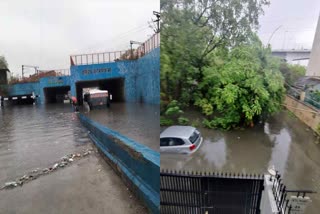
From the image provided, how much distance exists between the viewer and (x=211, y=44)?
1248mm

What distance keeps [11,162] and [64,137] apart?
148 centimetres

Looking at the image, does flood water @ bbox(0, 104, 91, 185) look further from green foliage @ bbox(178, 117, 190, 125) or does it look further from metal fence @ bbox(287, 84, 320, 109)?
metal fence @ bbox(287, 84, 320, 109)

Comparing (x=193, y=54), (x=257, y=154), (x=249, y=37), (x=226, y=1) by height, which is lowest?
(x=257, y=154)

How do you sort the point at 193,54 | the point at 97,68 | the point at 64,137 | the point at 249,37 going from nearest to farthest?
1. the point at 193,54
2. the point at 249,37
3. the point at 64,137
4. the point at 97,68

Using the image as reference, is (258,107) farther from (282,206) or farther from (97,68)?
(97,68)

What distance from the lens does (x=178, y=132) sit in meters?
1.15

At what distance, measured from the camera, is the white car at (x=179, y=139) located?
108cm

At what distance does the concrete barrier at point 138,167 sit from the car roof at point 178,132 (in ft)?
1.29

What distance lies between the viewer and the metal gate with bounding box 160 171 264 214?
1.63 meters

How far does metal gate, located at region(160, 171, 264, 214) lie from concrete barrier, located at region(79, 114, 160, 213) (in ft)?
0.34

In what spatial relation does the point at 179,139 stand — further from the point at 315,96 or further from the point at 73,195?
the point at 73,195

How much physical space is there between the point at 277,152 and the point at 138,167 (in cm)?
122

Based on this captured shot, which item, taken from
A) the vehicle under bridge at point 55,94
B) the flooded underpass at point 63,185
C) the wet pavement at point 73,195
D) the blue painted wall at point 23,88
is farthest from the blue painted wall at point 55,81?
the wet pavement at point 73,195

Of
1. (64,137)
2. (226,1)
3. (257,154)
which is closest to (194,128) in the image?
(226,1)
